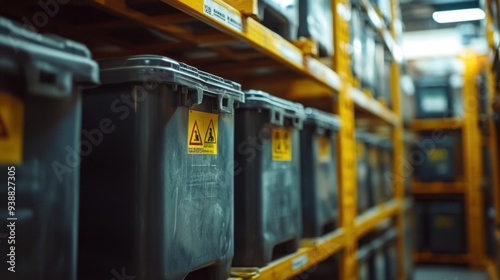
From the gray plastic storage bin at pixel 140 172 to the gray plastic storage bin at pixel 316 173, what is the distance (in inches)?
34.0

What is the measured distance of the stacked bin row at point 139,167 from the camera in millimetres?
654

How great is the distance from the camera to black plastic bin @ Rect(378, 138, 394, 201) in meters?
3.24

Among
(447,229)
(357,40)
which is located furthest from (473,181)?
(357,40)

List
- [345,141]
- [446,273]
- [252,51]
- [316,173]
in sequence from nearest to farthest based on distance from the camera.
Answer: [252,51]
[316,173]
[345,141]
[446,273]

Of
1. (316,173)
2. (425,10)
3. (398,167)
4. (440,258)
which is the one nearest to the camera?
(316,173)

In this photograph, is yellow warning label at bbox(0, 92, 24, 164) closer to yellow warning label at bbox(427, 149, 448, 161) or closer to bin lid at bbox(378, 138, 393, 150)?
bin lid at bbox(378, 138, 393, 150)

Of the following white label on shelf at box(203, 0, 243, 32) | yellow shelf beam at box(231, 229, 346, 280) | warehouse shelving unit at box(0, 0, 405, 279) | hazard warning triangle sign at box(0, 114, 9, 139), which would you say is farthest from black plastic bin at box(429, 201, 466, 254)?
hazard warning triangle sign at box(0, 114, 9, 139)

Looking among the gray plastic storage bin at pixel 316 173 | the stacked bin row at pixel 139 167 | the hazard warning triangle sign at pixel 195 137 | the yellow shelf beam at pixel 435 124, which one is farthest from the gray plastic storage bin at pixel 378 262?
the yellow shelf beam at pixel 435 124

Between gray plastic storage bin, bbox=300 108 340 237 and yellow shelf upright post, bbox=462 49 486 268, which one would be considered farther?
yellow shelf upright post, bbox=462 49 486 268

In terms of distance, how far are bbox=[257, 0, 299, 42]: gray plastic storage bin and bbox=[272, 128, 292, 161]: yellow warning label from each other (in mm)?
334

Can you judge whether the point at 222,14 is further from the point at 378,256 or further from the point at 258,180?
the point at 378,256

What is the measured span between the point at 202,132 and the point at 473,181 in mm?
4943

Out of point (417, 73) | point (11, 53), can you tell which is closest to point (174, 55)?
point (11, 53)

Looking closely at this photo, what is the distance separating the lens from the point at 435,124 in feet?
18.2
